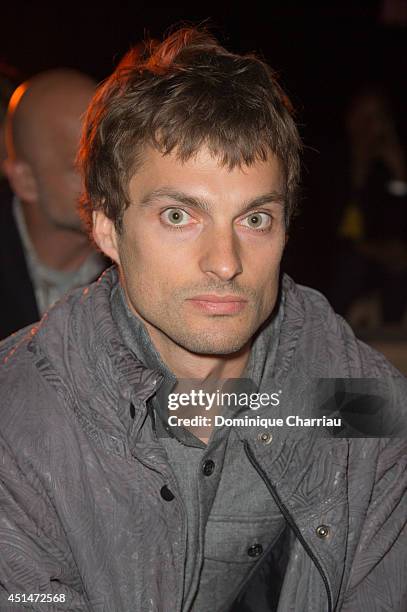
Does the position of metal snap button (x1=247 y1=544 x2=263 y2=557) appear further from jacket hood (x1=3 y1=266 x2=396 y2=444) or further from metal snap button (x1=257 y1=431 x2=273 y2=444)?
jacket hood (x1=3 y1=266 x2=396 y2=444)

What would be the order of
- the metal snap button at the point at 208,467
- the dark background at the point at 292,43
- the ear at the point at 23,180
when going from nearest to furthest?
the metal snap button at the point at 208,467, the ear at the point at 23,180, the dark background at the point at 292,43

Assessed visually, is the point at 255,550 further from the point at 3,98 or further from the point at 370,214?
the point at 370,214

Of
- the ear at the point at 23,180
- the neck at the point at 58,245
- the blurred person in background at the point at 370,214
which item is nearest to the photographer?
the neck at the point at 58,245

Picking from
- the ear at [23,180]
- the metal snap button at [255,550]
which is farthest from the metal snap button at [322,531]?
the ear at [23,180]

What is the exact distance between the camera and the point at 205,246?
181cm

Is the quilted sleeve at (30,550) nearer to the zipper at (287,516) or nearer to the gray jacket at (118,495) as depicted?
the gray jacket at (118,495)

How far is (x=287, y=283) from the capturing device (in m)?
2.19

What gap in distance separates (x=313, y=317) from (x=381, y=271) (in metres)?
3.26

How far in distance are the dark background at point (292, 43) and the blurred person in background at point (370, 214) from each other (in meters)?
0.16

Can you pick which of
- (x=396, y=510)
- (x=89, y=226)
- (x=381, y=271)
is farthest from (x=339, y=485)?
A: (x=381, y=271)

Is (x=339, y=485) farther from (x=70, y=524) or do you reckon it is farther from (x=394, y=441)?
(x=70, y=524)

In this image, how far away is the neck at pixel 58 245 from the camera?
337cm

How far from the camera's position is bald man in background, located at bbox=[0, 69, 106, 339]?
3.20 m

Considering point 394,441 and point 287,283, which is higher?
point 287,283
